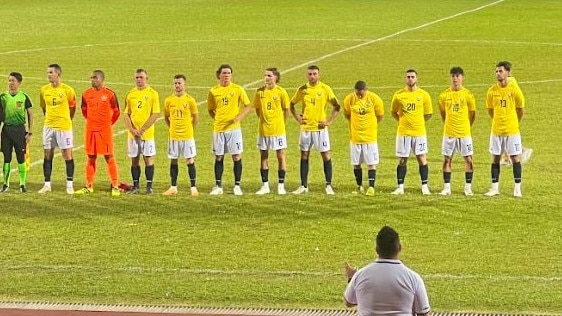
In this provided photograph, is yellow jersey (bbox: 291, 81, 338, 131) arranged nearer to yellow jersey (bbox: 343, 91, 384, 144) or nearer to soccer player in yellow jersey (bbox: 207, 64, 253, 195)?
yellow jersey (bbox: 343, 91, 384, 144)

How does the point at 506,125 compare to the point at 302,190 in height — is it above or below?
above

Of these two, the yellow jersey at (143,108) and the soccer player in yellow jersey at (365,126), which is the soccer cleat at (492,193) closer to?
the soccer player in yellow jersey at (365,126)

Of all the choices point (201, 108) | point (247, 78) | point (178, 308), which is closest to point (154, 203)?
point (178, 308)

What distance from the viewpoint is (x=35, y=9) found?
164 feet

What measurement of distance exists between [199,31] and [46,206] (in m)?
25.0

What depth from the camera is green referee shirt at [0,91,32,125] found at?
20.2 m

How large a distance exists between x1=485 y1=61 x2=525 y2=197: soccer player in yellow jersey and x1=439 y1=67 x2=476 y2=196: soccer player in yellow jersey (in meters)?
0.35

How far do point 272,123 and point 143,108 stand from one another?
2002 mm

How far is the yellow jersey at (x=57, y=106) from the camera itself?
20.3 metres

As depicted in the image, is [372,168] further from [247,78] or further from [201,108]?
[247,78]

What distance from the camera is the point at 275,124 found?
65.5ft

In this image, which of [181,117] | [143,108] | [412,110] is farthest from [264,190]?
[412,110]

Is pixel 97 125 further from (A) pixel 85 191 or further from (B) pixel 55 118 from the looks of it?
(A) pixel 85 191

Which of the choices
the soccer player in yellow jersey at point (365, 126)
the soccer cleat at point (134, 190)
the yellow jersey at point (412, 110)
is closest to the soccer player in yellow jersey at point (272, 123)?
the soccer player in yellow jersey at point (365, 126)
